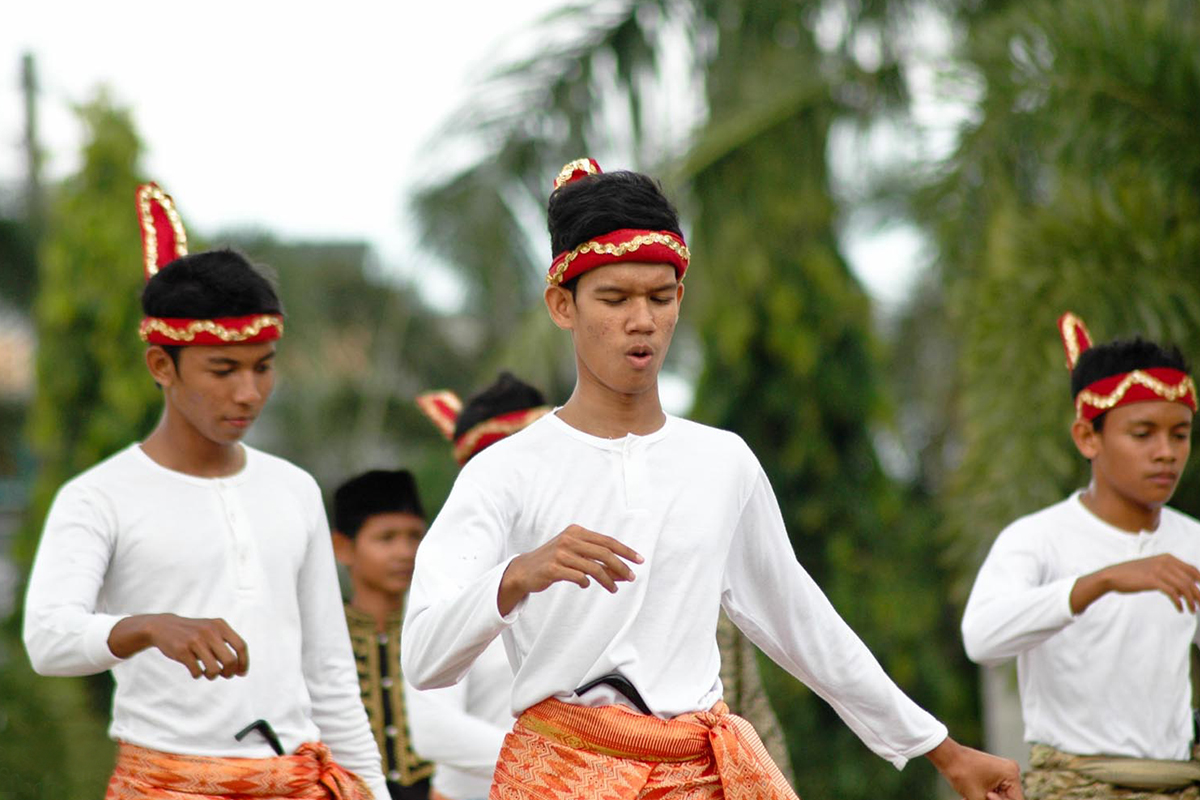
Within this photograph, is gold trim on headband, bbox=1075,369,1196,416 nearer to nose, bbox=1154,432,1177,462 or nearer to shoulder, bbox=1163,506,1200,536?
nose, bbox=1154,432,1177,462

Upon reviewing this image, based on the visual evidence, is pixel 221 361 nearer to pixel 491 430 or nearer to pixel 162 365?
pixel 162 365

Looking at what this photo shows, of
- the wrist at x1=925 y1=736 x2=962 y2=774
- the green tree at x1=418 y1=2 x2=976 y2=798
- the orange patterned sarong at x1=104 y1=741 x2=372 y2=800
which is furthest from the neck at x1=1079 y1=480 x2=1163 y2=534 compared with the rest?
the green tree at x1=418 y1=2 x2=976 y2=798

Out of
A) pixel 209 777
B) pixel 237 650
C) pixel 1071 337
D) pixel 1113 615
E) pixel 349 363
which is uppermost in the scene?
pixel 349 363

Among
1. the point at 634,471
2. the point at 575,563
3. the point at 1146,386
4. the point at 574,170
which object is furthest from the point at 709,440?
the point at 1146,386

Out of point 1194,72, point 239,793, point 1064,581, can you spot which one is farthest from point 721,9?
point 239,793

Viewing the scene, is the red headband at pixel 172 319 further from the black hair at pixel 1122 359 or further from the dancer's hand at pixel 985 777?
the black hair at pixel 1122 359

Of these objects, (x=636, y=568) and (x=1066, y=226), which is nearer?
(x=636, y=568)

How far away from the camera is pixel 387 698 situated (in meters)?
5.95

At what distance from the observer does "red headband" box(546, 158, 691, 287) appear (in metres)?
3.48

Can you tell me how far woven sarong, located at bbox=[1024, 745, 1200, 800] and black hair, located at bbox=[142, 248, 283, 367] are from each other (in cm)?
266

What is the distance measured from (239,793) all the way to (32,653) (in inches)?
24.6

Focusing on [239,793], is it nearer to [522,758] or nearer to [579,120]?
[522,758]

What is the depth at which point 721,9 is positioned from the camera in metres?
10.9

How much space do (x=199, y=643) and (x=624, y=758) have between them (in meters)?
0.95
